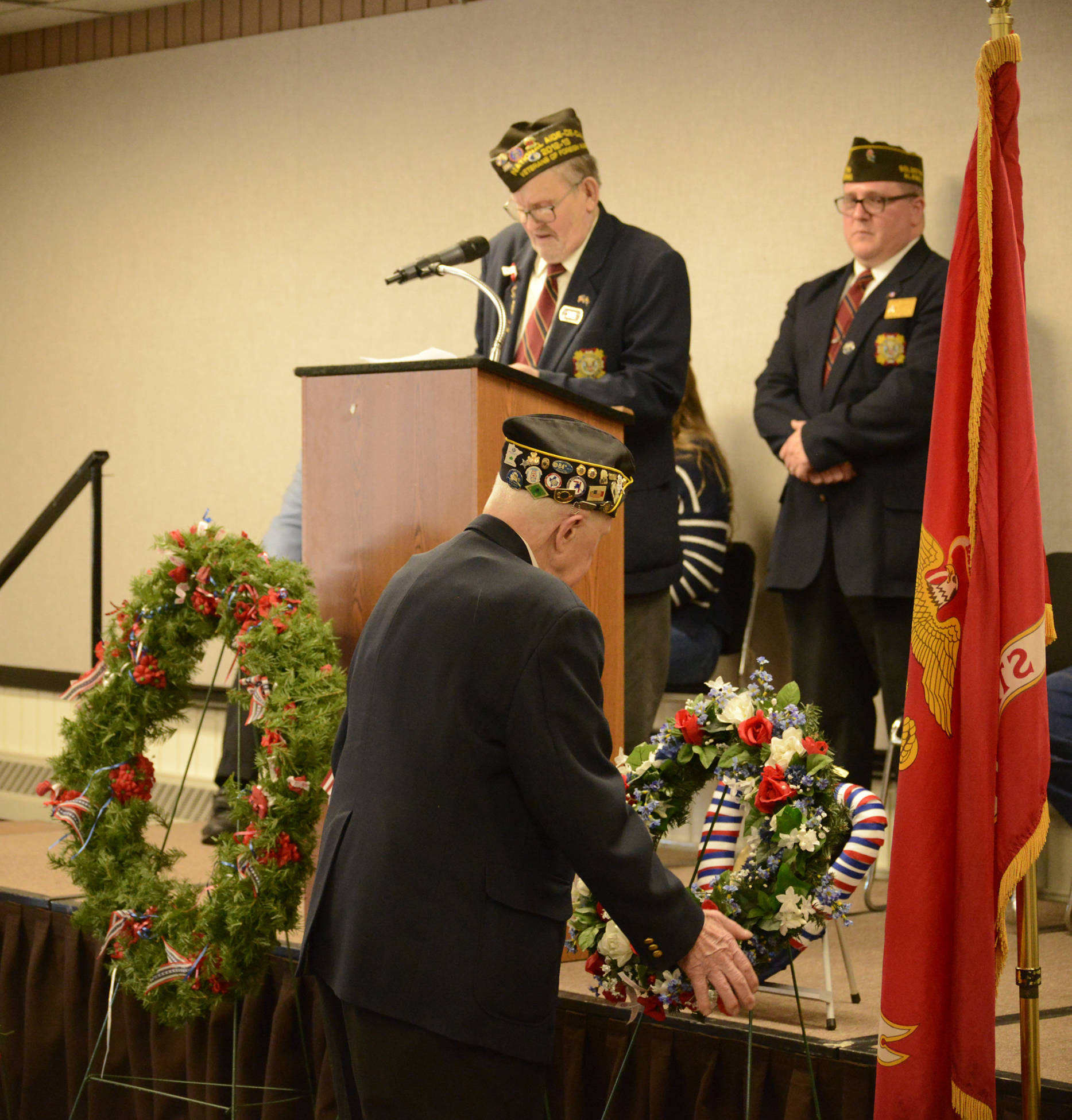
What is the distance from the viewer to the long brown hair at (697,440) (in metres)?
4.41

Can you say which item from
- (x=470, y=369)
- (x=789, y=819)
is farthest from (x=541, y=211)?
(x=789, y=819)

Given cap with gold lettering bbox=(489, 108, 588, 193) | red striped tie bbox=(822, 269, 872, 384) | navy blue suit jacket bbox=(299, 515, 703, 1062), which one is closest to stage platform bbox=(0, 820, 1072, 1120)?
navy blue suit jacket bbox=(299, 515, 703, 1062)

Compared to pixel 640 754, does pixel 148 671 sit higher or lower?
higher

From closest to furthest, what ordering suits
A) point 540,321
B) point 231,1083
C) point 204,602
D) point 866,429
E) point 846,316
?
point 204,602 → point 231,1083 → point 540,321 → point 866,429 → point 846,316

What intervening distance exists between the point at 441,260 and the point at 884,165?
63.1 inches

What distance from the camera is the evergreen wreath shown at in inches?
108

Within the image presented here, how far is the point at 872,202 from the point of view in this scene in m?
4.05

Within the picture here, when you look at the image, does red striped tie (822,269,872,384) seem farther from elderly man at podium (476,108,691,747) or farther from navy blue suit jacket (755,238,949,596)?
elderly man at podium (476,108,691,747)

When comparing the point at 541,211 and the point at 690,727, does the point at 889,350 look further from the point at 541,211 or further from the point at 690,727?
the point at 690,727

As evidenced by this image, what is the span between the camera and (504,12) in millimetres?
5480

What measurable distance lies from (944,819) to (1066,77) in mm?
2934

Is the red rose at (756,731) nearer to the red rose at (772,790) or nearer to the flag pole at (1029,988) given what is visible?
the red rose at (772,790)

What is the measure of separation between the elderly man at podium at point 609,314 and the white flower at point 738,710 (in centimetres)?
123

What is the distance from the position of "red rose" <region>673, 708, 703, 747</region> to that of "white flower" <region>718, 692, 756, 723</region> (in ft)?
0.18
